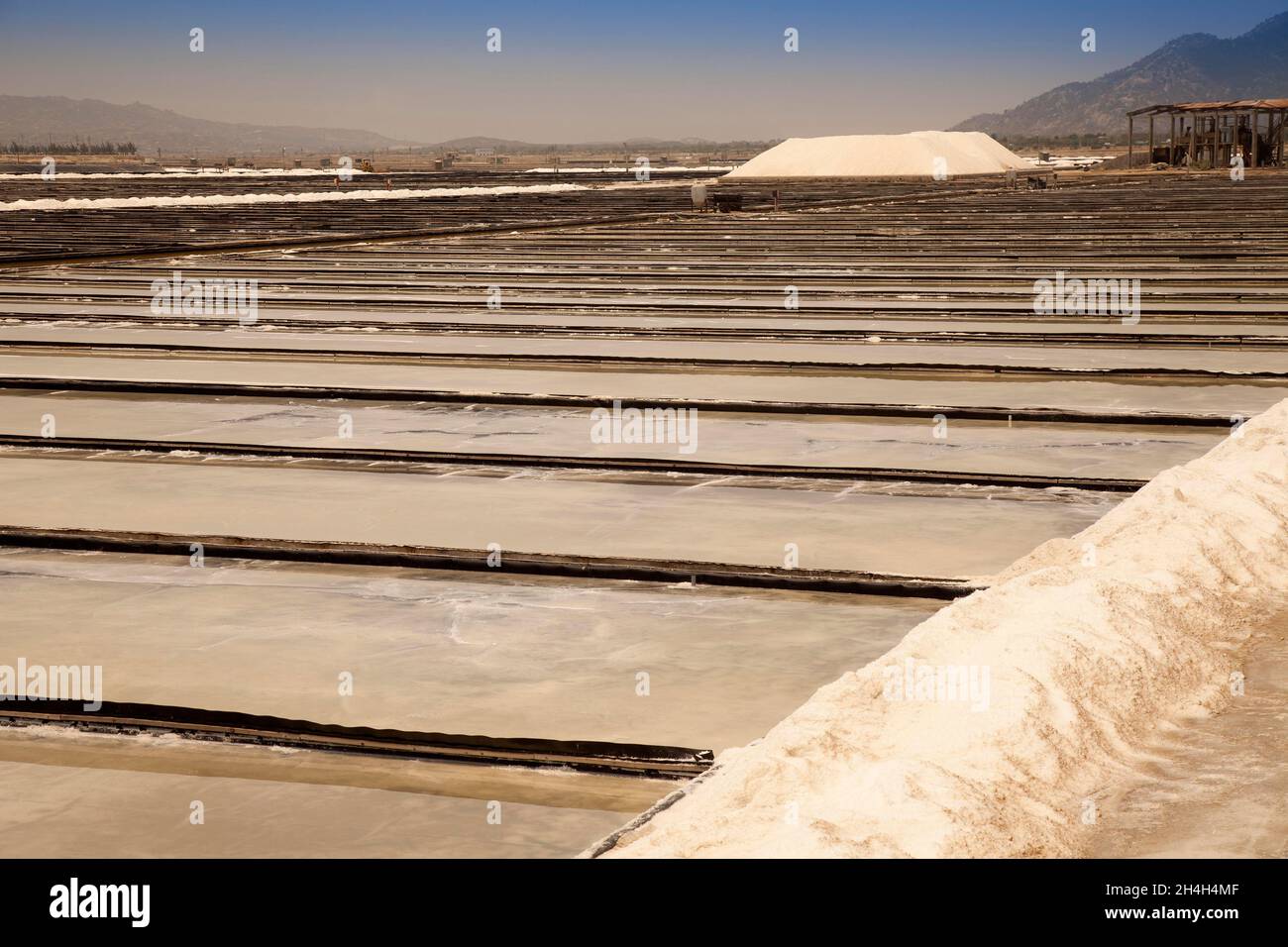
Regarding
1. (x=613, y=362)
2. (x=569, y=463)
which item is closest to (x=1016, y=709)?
(x=569, y=463)

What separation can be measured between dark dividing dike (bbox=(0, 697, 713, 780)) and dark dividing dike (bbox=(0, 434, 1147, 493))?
10.7 ft

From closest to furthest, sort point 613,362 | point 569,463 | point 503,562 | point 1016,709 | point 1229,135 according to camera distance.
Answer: point 1016,709
point 503,562
point 569,463
point 613,362
point 1229,135

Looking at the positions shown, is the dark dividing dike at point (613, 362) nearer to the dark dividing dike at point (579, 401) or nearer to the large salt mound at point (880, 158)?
the dark dividing dike at point (579, 401)

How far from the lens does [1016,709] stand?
11.5ft

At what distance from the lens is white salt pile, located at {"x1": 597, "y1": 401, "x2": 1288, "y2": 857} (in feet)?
9.74

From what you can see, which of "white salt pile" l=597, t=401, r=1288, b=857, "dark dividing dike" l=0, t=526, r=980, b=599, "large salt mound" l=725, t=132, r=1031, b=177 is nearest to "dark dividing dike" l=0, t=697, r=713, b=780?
"white salt pile" l=597, t=401, r=1288, b=857

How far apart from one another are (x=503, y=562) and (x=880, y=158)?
206 feet

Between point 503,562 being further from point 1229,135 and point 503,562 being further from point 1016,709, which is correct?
point 1229,135

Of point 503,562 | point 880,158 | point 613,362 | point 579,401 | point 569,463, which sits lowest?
point 503,562

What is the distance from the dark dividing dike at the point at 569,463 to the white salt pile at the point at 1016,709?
121 cm

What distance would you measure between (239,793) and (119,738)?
50 cm
